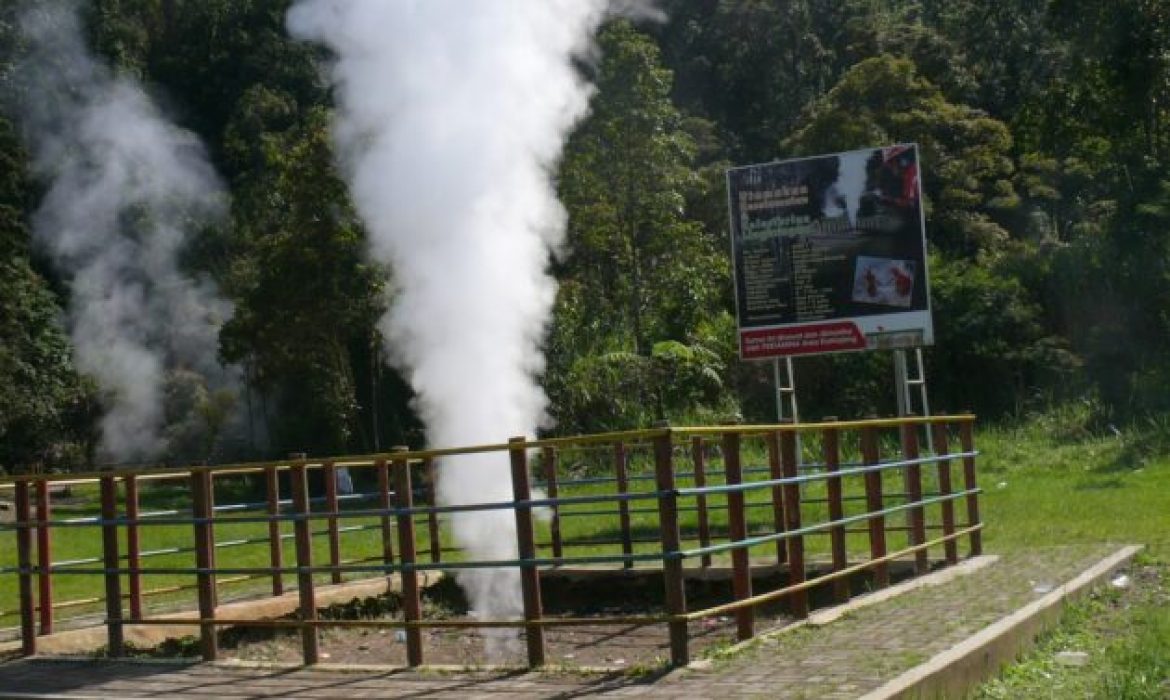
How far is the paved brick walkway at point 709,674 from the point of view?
7.38 m

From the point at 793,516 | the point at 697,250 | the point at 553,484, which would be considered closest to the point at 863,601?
the point at 793,516

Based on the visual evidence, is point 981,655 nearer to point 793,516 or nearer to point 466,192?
point 793,516

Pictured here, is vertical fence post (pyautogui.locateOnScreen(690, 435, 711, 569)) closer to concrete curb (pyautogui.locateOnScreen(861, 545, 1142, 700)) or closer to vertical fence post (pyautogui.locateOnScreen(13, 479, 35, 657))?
concrete curb (pyautogui.locateOnScreen(861, 545, 1142, 700))

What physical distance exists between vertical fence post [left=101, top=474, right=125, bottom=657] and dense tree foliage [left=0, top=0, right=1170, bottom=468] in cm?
1446

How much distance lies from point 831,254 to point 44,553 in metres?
9.30

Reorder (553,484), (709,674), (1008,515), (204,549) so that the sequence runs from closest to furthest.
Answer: (709,674)
(204,549)
(553,484)
(1008,515)

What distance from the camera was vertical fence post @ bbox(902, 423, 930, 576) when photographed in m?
11.5

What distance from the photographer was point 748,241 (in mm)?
17312

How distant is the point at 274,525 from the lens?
455 inches

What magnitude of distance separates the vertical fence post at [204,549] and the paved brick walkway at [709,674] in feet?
0.58

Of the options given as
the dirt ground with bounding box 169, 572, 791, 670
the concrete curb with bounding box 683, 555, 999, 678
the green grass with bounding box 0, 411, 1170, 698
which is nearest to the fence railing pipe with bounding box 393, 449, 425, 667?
the dirt ground with bounding box 169, 572, 791, 670

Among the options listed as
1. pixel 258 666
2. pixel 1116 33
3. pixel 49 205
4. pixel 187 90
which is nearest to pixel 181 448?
pixel 49 205

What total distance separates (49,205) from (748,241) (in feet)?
106

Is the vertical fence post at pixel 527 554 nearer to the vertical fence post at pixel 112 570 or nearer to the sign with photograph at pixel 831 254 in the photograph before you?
the vertical fence post at pixel 112 570
